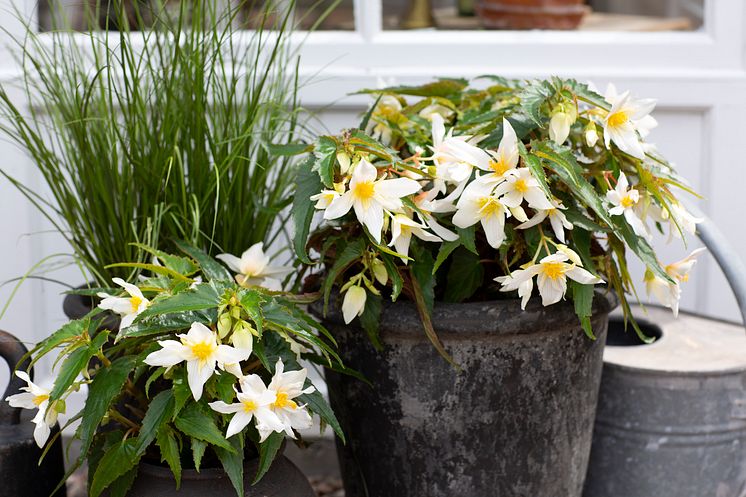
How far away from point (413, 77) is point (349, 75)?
137 millimetres

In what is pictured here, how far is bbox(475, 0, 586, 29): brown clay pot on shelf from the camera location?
224 centimetres

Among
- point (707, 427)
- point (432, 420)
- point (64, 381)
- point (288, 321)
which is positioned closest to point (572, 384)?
point (432, 420)

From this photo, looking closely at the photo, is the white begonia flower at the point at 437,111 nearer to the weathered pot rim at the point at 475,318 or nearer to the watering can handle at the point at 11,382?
the weathered pot rim at the point at 475,318

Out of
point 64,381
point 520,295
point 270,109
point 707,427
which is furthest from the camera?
point 270,109

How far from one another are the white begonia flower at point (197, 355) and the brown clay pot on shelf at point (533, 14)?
132cm

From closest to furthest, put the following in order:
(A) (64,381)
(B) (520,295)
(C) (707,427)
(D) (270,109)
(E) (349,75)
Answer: (A) (64,381), (B) (520,295), (C) (707,427), (D) (270,109), (E) (349,75)

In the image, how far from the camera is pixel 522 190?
50.7 inches

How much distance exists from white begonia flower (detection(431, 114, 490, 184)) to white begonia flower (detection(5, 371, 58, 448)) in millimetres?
598

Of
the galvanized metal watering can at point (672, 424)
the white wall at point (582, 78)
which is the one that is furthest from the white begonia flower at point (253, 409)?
the white wall at point (582, 78)

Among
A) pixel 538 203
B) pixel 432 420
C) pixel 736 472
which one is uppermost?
pixel 538 203

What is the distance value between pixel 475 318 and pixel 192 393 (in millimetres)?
Answer: 416

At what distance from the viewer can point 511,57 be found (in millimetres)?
2115

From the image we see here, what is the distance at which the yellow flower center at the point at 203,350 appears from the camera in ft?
3.86

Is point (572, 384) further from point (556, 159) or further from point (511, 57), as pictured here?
point (511, 57)
